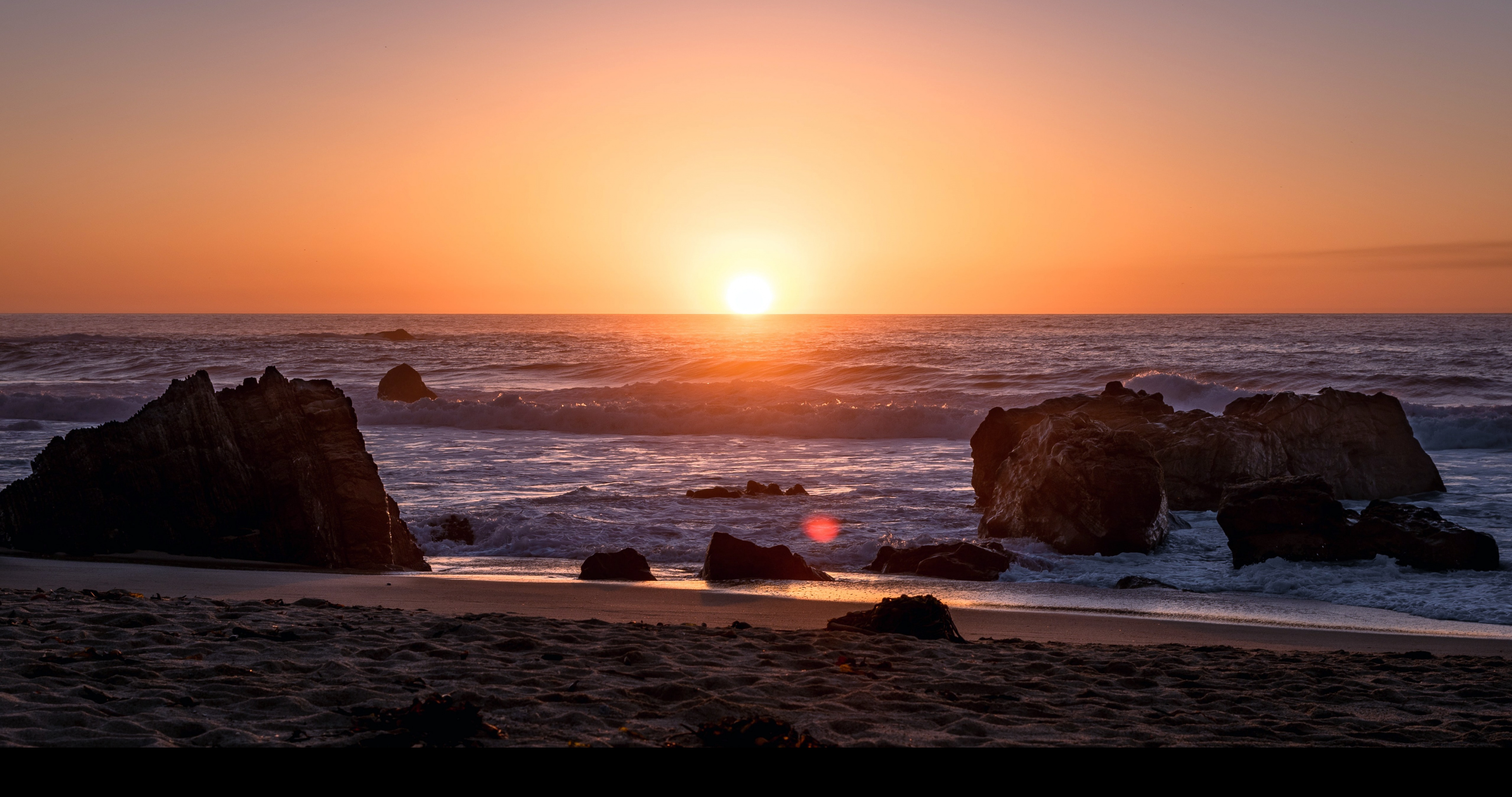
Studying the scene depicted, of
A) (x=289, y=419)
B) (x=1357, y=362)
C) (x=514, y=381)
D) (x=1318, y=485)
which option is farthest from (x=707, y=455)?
(x=1357, y=362)

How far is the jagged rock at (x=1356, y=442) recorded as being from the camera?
1346cm

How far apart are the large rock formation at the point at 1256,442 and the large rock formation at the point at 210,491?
781 centimetres

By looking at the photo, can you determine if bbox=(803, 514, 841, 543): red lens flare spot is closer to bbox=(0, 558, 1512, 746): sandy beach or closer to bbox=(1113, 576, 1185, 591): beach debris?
bbox=(1113, 576, 1185, 591): beach debris

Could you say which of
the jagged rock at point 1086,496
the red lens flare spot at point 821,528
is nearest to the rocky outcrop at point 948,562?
the jagged rock at point 1086,496

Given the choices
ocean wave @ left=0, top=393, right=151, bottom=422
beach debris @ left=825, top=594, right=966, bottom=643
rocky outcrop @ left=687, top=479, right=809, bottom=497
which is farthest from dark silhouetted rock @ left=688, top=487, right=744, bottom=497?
ocean wave @ left=0, top=393, right=151, bottom=422

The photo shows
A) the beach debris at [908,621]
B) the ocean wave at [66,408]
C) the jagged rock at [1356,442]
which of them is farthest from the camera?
the ocean wave at [66,408]

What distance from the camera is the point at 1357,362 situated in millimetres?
43656

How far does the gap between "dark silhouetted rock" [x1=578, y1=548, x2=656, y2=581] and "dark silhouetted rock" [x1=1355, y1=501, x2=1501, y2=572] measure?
269 inches

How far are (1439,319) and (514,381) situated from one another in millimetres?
106701

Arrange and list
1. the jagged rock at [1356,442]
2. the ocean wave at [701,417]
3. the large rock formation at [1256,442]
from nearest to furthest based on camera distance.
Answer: the large rock formation at [1256,442] < the jagged rock at [1356,442] < the ocean wave at [701,417]

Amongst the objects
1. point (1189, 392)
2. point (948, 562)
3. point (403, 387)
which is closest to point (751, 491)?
point (948, 562)

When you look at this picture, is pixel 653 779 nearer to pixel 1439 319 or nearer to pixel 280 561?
pixel 280 561

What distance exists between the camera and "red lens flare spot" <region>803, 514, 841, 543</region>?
11.1 m

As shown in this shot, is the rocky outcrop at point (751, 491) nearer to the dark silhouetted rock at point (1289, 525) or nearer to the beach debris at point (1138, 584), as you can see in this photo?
the beach debris at point (1138, 584)
